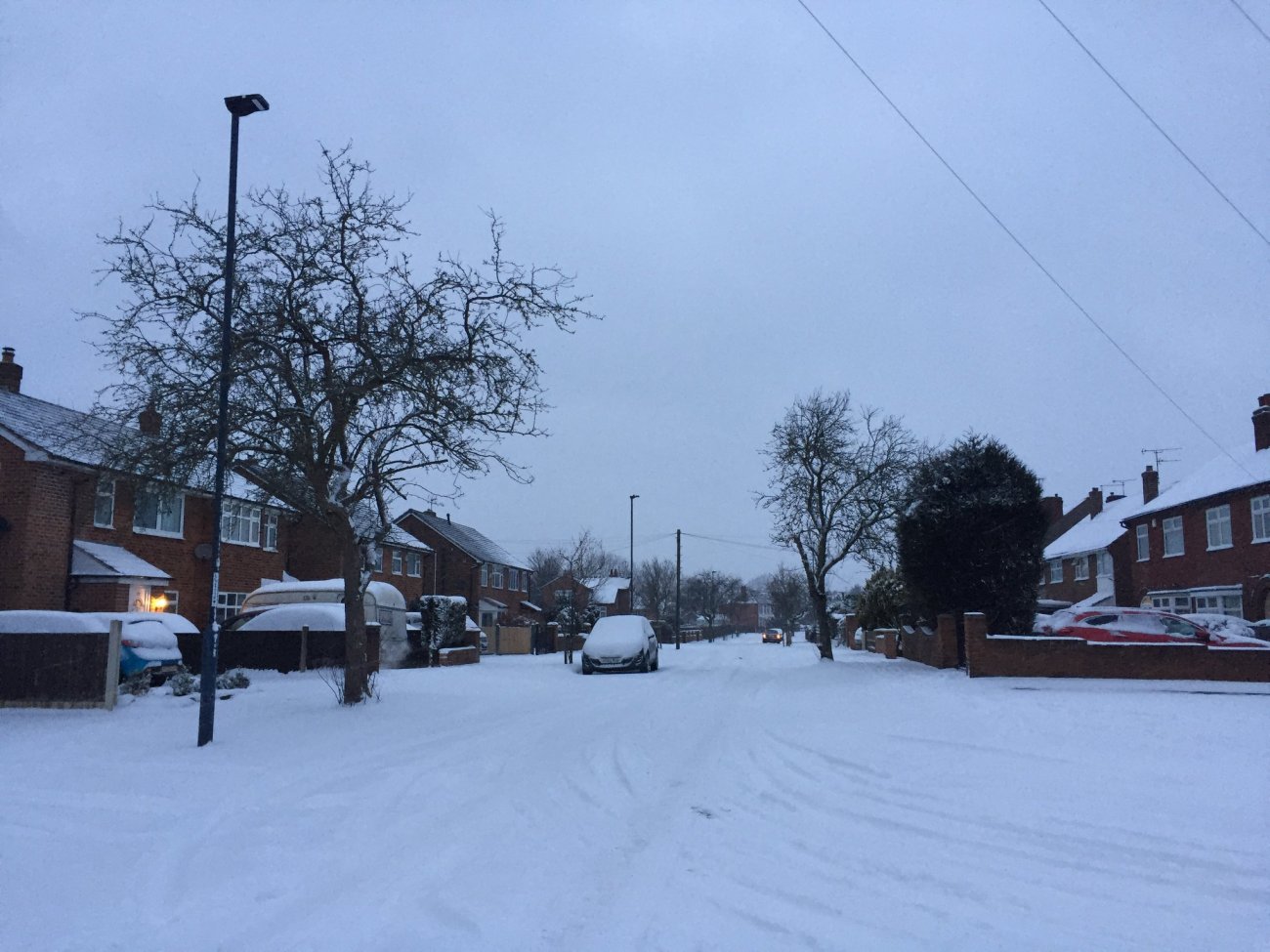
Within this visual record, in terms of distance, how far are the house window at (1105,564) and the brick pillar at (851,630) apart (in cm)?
1219

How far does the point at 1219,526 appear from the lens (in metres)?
33.7

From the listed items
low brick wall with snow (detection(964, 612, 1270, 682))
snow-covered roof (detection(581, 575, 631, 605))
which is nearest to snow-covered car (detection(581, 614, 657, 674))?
low brick wall with snow (detection(964, 612, 1270, 682))

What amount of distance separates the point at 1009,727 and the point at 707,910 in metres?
8.43

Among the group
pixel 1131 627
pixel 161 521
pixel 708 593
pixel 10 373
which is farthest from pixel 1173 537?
pixel 708 593

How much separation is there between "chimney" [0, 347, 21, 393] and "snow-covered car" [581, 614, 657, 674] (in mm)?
18321

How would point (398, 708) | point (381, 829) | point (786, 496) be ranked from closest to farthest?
point (381, 829)
point (398, 708)
point (786, 496)

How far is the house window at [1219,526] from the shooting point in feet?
109

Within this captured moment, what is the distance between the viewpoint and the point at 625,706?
15914 millimetres

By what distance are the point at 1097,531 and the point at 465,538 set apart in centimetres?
3623

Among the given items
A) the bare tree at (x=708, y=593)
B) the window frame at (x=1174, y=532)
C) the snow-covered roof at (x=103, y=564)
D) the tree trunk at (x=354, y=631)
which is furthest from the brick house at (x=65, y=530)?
the bare tree at (x=708, y=593)

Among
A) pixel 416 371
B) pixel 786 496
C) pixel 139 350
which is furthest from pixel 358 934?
pixel 786 496

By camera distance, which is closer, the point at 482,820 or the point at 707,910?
the point at 707,910

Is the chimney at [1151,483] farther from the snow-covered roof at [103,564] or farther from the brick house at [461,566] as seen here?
the snow-covered roof at [103,564]

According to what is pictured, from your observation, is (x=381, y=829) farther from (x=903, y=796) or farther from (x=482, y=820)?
(x=903, y=796)
